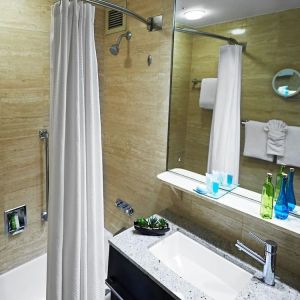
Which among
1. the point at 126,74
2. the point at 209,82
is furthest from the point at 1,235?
the point at 209,82

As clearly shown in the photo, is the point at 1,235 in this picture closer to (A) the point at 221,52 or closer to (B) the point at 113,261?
(B) the point at 113,261

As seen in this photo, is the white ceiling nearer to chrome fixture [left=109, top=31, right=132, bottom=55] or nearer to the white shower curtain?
the white shower curtain

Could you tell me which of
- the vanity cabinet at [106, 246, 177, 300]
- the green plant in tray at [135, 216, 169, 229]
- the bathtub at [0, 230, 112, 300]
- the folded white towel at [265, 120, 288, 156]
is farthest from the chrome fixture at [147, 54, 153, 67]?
the bathtub at [0, 230, 112, 300]

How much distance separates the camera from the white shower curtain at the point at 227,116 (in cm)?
138

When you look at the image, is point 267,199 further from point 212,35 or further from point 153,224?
point 212,35

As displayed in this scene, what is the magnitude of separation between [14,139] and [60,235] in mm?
932

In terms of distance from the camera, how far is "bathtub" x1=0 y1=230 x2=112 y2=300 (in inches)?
75.8

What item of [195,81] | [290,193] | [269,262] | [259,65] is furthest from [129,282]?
[259,65]

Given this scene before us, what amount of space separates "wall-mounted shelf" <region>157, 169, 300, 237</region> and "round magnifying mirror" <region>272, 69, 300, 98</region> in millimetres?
547

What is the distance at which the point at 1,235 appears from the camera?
191 centimetres

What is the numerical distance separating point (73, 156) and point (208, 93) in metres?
0.86

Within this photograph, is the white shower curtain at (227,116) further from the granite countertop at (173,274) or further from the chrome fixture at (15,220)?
the chrome fixture at (15,220)

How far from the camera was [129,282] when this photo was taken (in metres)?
1.35

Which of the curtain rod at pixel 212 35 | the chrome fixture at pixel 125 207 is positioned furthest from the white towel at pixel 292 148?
the chrome fixture at pixel 125 207
